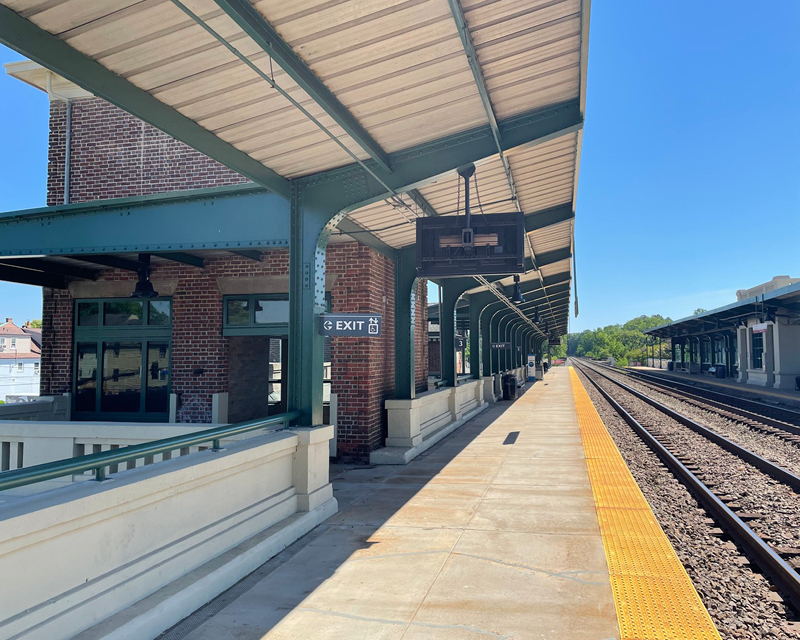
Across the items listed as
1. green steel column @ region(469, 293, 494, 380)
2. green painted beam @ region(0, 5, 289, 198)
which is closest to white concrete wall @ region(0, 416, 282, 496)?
green painted beam @ region(0, 5, 289, 198)

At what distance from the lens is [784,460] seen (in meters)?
10.0

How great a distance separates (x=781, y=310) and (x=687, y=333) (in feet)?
76.6

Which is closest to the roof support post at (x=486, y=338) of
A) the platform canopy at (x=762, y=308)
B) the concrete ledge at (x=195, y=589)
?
the platform canopy at (x=762, y=308)

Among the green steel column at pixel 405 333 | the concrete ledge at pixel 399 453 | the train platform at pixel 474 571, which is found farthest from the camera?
the green steel column at pixel 405 333

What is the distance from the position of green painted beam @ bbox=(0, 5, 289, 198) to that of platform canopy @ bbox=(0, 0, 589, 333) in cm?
1

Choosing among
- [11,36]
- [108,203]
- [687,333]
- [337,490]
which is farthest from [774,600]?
[687,333]

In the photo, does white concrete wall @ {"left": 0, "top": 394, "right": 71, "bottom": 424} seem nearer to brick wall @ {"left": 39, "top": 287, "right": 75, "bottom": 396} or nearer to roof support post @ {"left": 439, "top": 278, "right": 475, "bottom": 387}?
brick wall @ {"left": 39, "top": 287, "right": 75, "bottom": 396}

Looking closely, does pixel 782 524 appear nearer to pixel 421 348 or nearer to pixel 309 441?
pixel 309 441

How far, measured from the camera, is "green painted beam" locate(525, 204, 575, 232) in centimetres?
1188

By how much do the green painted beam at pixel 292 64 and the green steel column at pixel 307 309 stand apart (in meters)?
1.10

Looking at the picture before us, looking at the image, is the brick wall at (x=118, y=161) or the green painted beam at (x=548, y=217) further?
the green painted beam at (x=548, y=217)

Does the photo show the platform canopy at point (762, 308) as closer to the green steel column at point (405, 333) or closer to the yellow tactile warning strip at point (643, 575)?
the green steel column at point (405, 333)

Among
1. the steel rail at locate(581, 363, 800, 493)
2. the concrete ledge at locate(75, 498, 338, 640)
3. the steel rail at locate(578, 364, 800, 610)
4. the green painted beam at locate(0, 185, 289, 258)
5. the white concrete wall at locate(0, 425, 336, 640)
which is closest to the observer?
the white concrete wall at locate(0, 425, 336, 640)

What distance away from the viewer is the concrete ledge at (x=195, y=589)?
3277 millimetres
